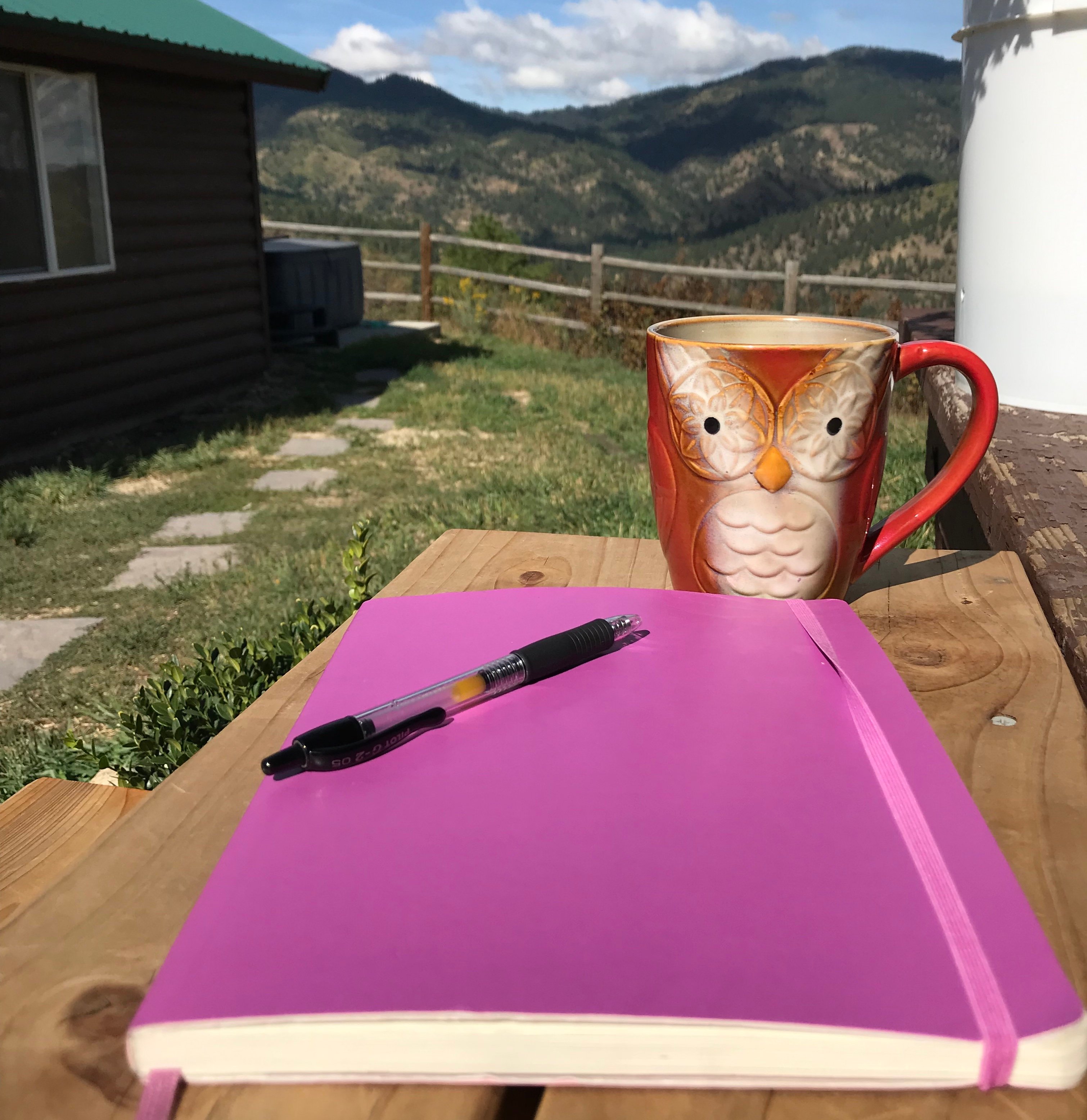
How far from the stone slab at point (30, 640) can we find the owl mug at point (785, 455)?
9.24ft

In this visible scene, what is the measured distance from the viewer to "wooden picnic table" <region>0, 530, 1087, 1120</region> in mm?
474

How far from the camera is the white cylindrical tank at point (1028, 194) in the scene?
1657 mm

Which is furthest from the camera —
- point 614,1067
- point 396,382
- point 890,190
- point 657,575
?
point 890,190

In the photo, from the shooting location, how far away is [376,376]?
8617 mm

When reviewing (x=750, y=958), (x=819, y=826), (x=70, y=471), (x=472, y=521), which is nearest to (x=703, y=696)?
(x=819, y=826)

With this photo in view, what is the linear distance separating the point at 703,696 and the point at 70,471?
537 centimetres

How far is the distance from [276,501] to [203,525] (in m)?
0.49

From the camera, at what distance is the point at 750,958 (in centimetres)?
52

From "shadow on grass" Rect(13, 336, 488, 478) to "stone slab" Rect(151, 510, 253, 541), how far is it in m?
0.96

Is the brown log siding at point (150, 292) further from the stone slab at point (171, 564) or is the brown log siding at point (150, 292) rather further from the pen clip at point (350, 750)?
the pen clip at point (350, 750)

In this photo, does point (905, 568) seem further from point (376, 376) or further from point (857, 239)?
point (857, 239)

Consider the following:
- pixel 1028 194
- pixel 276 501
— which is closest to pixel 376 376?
pixel 276 501

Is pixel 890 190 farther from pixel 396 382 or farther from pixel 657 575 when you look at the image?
pixel 657 575

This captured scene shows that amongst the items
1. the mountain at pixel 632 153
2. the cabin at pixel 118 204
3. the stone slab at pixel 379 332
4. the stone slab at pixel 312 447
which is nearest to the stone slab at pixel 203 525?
the stone slab at pixel 312 447
